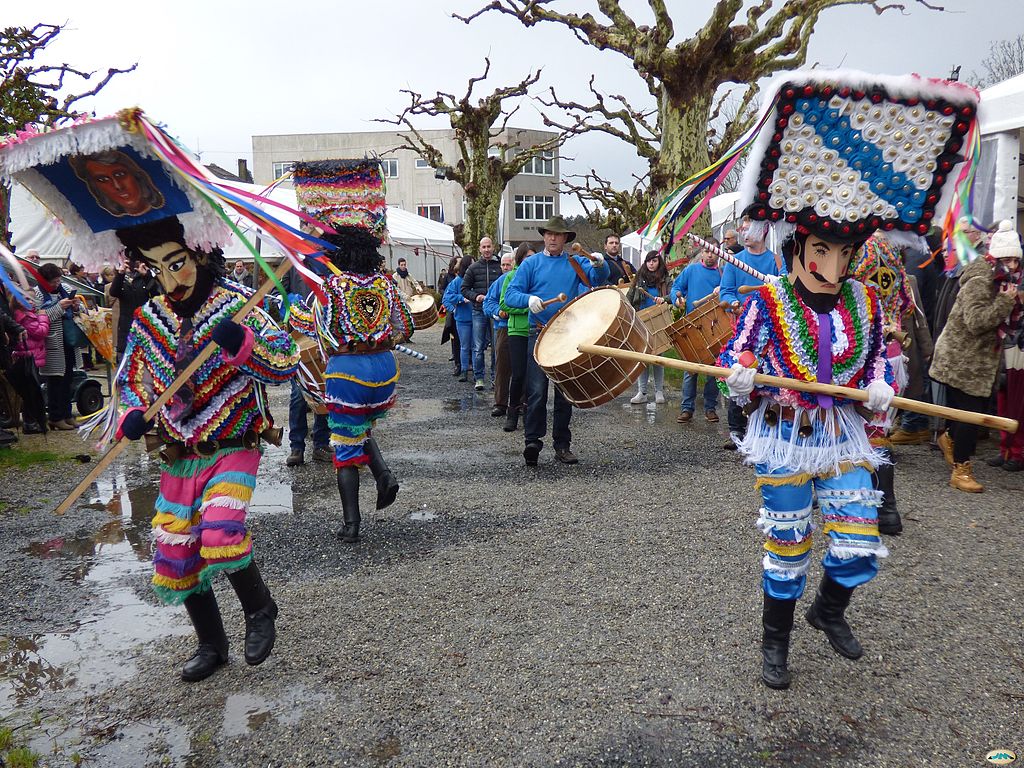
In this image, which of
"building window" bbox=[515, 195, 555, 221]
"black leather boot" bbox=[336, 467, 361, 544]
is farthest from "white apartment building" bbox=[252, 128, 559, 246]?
"black leather boot" bbox=[336, 467, 361, 544]

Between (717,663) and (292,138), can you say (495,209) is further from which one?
(292,138)

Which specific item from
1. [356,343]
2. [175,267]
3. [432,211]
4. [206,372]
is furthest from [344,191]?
[432,211]

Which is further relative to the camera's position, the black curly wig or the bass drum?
the bass drum

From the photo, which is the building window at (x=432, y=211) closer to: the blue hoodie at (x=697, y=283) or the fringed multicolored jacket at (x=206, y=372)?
the blue hoodie at (x=697, y=283)

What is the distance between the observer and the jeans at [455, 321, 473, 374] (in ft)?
39.8

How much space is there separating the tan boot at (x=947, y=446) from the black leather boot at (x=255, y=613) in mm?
5356

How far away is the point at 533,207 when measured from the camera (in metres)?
60.6

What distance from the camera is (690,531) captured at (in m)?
5.03

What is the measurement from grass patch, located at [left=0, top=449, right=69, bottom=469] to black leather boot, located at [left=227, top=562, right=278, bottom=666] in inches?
202

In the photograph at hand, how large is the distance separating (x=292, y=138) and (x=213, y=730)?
58470 mm

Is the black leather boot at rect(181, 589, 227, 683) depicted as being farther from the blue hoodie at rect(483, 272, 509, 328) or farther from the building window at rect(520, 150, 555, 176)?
the building window at rect(520, 150, 555, 176)

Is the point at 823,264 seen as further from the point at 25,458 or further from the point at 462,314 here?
the point at 462,314

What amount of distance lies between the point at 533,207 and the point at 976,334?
5644cm

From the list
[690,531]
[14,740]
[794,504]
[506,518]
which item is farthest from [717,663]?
[14,740]
